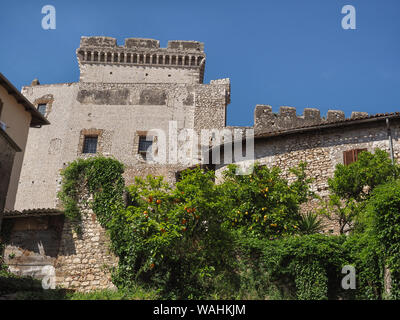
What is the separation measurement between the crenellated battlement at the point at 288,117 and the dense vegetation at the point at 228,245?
12193mm

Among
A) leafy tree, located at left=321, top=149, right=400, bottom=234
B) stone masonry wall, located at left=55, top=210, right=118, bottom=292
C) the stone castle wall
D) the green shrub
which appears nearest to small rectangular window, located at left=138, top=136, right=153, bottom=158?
the stone castle wall

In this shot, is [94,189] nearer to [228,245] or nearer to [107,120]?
[228,245]

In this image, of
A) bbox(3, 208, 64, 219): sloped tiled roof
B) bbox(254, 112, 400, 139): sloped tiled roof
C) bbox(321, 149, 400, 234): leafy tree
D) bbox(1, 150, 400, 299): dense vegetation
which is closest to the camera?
bbox(1, 150, 400, 299): dense vegetation

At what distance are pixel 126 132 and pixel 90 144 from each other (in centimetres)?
210

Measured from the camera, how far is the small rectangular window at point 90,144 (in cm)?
2766

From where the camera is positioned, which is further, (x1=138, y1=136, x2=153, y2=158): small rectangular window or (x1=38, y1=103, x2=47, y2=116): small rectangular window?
(x1=38, y1=103, x2=47, y2=116): small rectangular window

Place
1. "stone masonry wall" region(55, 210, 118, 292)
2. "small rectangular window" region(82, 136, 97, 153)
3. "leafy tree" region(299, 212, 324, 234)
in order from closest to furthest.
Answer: "stone masonry wall" region(55, 210, 118, 292)
"leafy tree" region(299, 212, 324, 234)
"small rectangular window" region(82, 136, 97, 153)

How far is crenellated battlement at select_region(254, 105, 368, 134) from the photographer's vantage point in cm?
2738

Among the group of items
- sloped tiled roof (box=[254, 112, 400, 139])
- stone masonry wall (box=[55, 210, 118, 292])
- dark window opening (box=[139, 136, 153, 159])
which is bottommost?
stone masonry wall (box=[55, 210, 118, 292])

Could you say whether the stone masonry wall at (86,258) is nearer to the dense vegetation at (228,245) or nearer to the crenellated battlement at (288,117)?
the dense vegetation at (228,245)

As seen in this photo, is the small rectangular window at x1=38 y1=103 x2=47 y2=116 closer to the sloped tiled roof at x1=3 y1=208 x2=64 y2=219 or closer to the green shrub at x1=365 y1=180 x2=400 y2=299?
the sloped tiled roof at x1=3 y1=208 x2=64 y2=219

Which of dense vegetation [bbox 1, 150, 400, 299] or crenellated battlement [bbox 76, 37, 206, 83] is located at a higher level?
crenellated battlement [bbox 76, 37, 206, 83]

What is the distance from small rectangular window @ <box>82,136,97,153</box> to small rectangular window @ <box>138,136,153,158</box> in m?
2.53

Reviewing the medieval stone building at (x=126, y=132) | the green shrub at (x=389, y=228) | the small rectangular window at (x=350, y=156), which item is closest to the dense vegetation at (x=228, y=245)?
the green shrub at (x=389, y=228)
